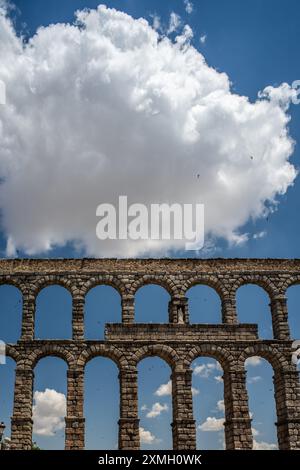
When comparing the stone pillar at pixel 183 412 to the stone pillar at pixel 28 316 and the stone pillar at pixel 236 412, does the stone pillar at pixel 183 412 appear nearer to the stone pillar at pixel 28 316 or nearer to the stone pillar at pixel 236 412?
the stone pillar at pixel 236 412

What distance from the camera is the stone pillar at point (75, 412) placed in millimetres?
27297

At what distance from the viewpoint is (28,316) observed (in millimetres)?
30047

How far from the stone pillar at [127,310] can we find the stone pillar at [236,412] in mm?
5346

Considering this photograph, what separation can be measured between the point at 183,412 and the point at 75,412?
195 inches

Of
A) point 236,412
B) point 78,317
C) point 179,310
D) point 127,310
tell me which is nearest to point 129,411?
point 127,310

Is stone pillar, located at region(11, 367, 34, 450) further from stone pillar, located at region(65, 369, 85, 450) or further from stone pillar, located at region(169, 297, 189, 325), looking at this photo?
stone pillar, located at region(169, 297, 189, 325)

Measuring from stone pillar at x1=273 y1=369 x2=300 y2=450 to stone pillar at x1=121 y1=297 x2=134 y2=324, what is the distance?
7.62 metres

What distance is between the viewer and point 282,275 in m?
31.5

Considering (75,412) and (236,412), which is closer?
(75,412)

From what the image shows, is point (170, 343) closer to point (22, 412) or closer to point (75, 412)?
point (75, 412)

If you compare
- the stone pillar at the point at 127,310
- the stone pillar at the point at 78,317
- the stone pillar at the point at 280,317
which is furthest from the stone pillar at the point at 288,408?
the stone pillar at the point at 78,317

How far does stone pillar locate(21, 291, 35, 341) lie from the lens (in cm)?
2962
